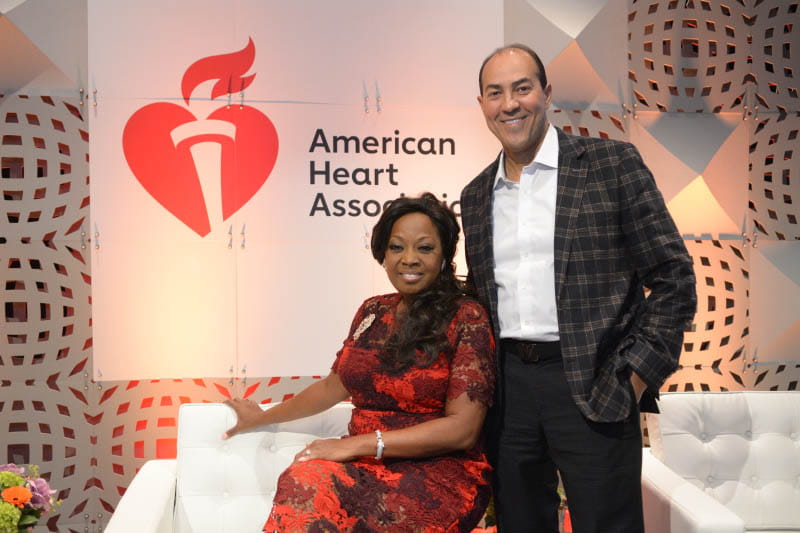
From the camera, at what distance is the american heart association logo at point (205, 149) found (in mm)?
3902

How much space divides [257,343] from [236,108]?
1366 mm

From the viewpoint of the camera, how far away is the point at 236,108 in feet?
13.0

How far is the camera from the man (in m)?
2.13

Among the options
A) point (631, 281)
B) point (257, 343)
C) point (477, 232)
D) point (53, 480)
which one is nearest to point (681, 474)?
point (631, 281)

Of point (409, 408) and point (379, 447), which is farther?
point (409, 408)

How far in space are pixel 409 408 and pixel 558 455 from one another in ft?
1.79

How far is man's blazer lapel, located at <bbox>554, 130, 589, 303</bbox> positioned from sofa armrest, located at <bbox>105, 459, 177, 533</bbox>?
1.70 m

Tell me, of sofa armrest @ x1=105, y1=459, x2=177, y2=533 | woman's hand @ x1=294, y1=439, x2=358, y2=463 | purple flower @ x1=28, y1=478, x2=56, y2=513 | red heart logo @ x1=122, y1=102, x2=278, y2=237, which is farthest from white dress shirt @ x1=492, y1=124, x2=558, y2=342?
red heart logo @ x1=122, y1=102, x2=278, y2=237

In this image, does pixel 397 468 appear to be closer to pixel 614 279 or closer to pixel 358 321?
pixel 358 321

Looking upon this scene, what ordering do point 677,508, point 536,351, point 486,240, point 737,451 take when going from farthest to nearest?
1. point 737,451
2. point 677,508
3. point 486,240
4. point 536,351

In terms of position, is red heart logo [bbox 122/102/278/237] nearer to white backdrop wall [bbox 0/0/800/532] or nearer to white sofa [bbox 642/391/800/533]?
white backdrop wall [bbox 0/0/800/532]

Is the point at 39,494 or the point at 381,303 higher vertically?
the point at 381,303

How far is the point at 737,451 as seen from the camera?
323cm

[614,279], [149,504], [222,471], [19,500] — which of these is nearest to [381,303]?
[614,279]
